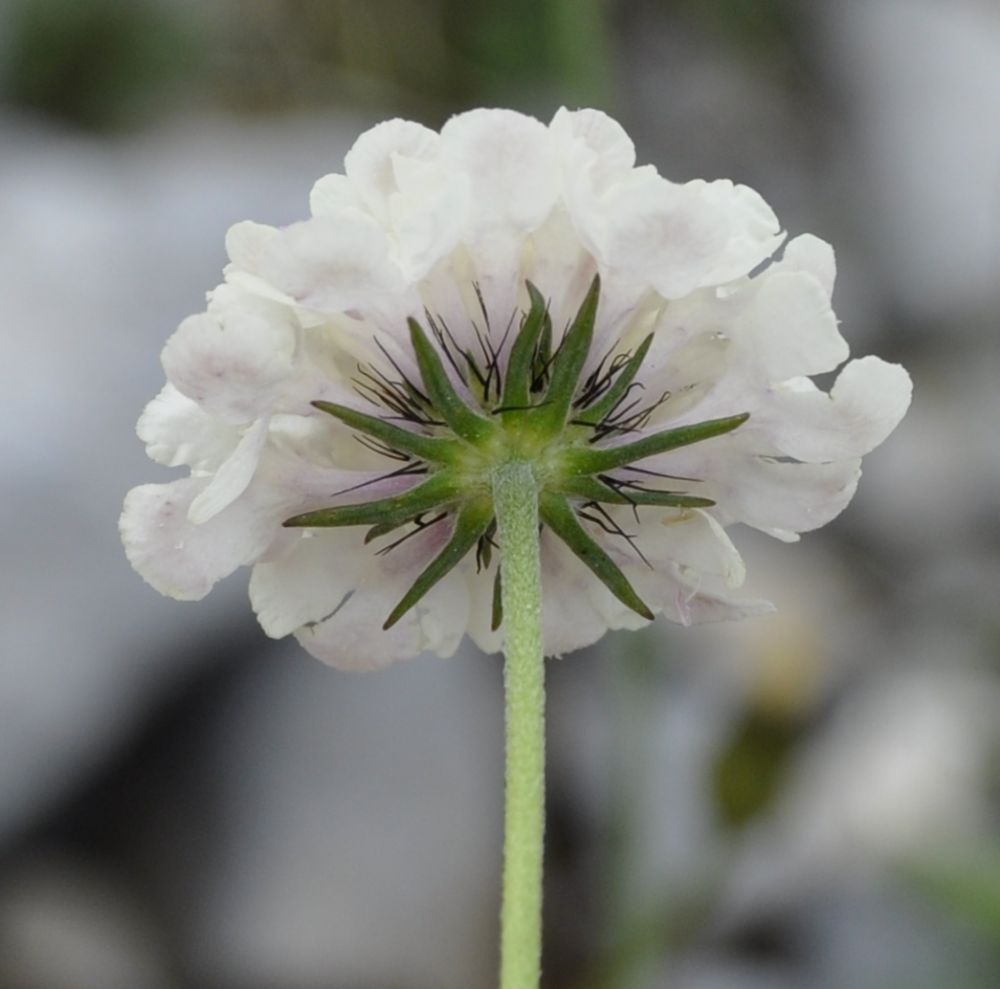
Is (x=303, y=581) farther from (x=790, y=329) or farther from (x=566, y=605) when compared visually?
(x=790, y=329)

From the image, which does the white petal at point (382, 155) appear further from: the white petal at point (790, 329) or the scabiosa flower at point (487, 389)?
the white petal at point (790, 329)

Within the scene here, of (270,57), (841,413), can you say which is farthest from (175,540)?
(270,57)

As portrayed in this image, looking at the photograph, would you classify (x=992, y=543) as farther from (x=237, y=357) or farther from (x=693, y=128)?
(x=237, y=357)

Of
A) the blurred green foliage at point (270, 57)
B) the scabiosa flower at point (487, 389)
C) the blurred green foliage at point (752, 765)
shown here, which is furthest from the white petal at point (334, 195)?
the blurred green foliage at point (270, 57)

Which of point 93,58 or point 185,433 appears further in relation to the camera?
point 93,58

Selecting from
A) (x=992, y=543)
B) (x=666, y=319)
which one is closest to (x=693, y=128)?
(x=992, y=543)

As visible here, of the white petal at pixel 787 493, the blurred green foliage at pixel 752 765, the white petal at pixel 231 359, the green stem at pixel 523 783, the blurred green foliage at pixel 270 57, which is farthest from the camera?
the blurred green foliage at pixel 270 57
